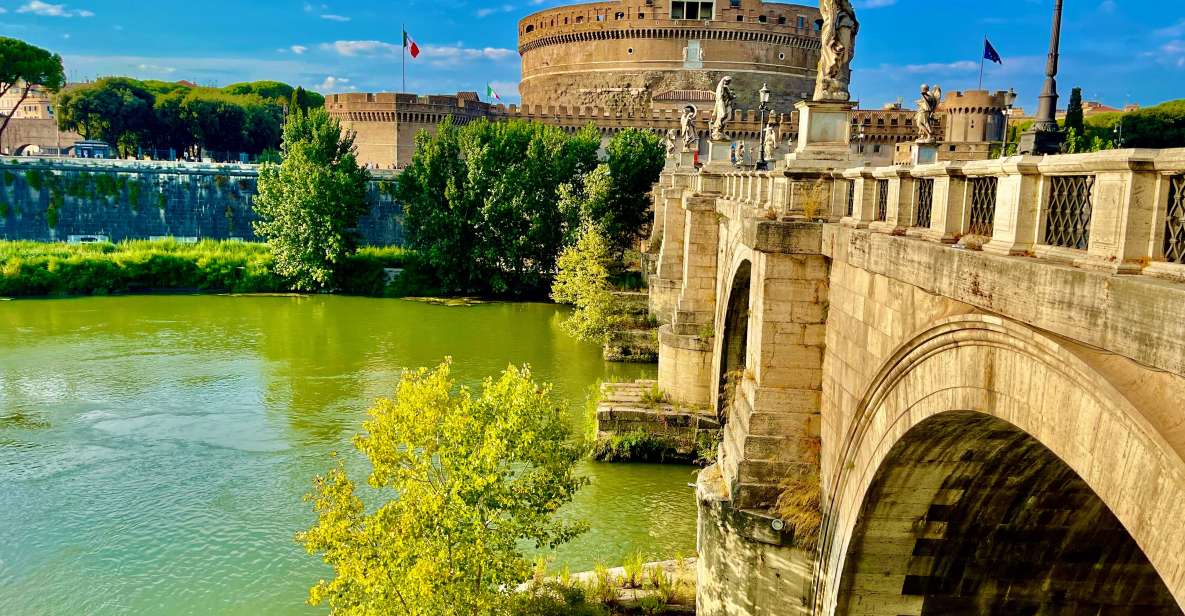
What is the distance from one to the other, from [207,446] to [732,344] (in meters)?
10.3

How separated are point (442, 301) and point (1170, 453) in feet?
109

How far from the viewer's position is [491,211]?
36031 millimetres

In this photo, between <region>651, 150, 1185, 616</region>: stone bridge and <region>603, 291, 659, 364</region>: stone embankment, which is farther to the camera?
<region>603, 291, 659, 364</region>: stone embankment

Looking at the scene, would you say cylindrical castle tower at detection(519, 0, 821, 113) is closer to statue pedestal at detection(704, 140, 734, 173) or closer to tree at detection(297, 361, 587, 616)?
statue pedestal at detection(704, 140, 734, 173)

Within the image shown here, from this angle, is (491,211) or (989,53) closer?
(989,53)

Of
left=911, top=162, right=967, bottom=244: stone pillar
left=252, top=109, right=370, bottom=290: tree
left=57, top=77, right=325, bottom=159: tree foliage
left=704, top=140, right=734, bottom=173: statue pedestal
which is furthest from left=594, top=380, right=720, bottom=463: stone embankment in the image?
left=57, top=77, right=325, bottom=159: tree foliage

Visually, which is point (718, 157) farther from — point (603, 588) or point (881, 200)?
point (881, 200)

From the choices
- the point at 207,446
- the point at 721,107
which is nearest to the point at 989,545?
the point at 721,107

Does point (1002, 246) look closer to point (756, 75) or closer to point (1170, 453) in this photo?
point (1170, 453)

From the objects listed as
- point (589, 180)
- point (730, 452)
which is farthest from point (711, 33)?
point (730, 452)

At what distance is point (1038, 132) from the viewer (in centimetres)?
691

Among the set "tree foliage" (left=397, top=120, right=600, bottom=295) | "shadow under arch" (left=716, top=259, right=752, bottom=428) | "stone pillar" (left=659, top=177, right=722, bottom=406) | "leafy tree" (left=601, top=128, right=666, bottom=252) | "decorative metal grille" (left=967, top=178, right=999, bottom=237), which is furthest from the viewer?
"tree foliage" (left=397, top=120, right=600, bottom=295)

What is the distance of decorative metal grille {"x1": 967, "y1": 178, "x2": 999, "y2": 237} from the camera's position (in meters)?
5.13

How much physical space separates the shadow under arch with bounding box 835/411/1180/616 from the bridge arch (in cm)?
1
